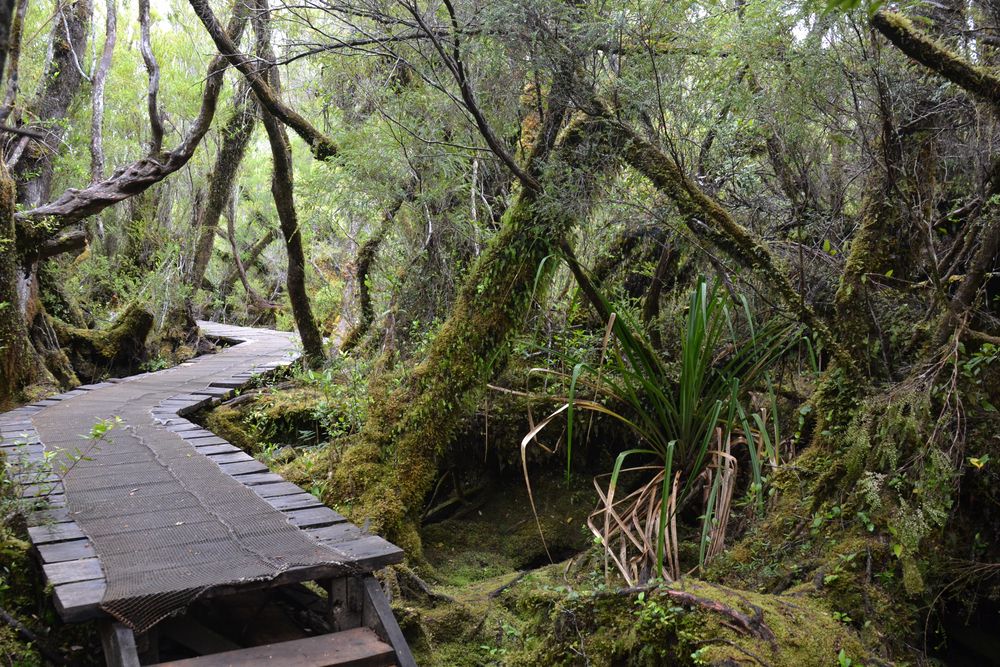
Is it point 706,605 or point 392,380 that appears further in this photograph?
point 392,380

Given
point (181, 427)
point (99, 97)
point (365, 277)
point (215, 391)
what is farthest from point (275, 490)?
point (99, 97)

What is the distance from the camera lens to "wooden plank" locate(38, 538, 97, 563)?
10.2ft

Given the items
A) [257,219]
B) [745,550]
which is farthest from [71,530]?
[257,219]

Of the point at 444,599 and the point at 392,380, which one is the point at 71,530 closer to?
the point at 444,599

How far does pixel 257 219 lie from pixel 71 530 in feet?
56.6

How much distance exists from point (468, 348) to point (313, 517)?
156 centimetres

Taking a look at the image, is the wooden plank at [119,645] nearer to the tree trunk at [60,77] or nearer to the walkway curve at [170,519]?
the walkway curve at [170,519]

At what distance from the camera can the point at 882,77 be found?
3.74 meters

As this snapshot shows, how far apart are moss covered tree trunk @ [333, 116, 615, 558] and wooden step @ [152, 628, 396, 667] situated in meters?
1.40

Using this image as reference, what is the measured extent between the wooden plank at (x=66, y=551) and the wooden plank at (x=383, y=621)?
117cm

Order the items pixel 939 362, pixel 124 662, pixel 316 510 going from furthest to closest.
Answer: pixel 316 510, pixel 939 362, pixel 124 662

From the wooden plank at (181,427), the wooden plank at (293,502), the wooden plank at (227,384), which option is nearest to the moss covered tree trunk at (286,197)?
the wooden plank at (227,384)

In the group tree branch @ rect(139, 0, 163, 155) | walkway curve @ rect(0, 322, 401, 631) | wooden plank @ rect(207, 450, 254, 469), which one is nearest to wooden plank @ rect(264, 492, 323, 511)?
walkway curve @ rect(0, 322, 401, 631)

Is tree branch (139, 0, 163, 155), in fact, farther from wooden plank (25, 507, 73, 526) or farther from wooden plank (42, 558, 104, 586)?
wooden plank (42, 558, 104, 586)
